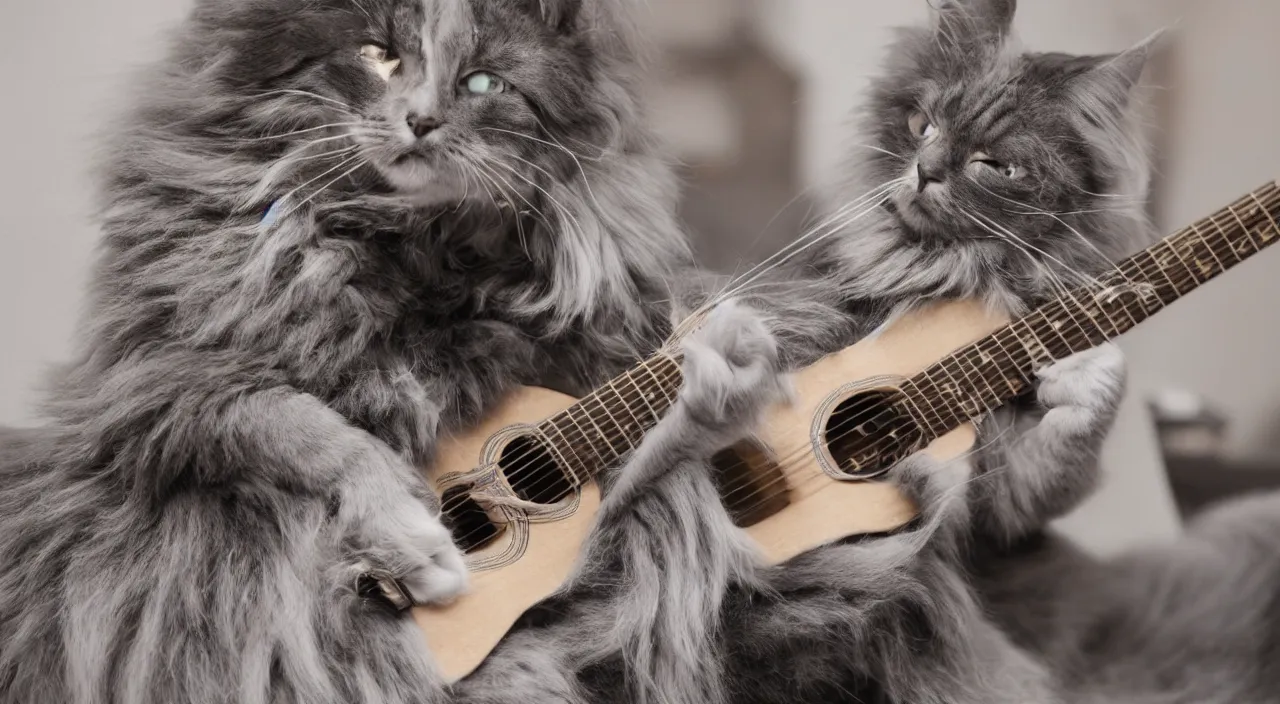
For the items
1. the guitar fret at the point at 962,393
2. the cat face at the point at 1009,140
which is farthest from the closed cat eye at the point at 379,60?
the guitar fret at the point at 962,393

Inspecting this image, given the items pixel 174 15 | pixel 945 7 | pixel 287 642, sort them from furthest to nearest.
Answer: pixel 174 15
pixel 945 7
pixel 287 642

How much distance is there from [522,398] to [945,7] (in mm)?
701

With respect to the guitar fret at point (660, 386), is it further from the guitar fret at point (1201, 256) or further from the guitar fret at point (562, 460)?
the guitar fret at point (1201, 256)

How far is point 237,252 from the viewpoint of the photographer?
1.06 metres

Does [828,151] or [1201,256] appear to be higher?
[828,151]

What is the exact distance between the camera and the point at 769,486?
109cm

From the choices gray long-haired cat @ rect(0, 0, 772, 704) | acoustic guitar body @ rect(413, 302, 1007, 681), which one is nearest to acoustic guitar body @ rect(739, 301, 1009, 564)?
acoustic guitar body @ rect(413, 302, 1007, 681)

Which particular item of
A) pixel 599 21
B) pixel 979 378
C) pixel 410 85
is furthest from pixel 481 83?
pixel 979 378

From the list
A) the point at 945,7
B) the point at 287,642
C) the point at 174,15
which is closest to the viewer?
the point at 287,642

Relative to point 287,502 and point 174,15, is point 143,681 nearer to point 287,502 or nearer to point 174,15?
point 287,502

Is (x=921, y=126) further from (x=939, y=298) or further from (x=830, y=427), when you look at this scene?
(x=830, y=427)

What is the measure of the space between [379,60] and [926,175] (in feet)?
2.09

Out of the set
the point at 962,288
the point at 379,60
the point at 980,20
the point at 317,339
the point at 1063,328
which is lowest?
the point at 1063,328

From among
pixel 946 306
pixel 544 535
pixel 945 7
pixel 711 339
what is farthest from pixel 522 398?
pixel 945 7
